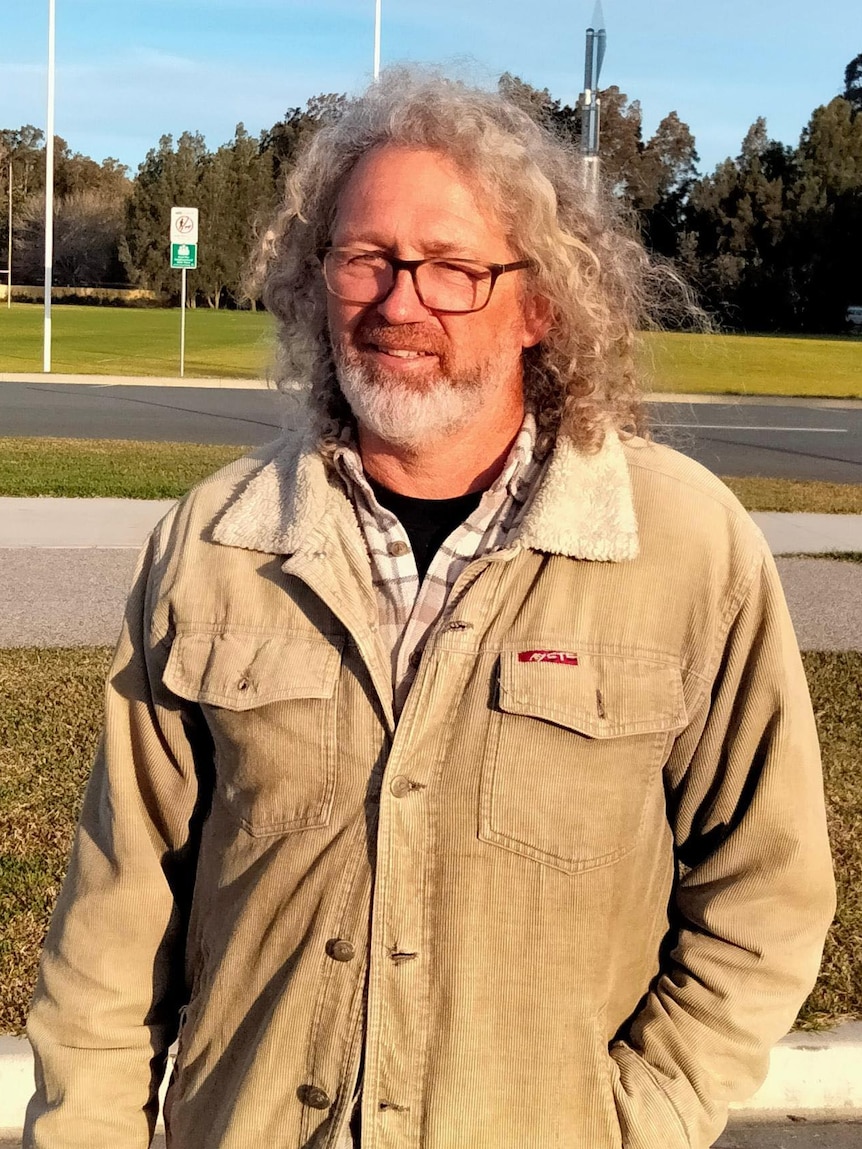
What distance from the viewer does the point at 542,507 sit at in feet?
5.65

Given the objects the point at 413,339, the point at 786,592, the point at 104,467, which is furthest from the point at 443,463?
the point at 104,467

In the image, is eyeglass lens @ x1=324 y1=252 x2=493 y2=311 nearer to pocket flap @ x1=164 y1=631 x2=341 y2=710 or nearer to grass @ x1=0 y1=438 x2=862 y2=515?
pocket flap @ x1=164 y1=631 x2=341 y2=710

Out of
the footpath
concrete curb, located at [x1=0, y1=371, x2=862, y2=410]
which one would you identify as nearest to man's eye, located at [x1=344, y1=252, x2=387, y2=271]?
the footpath

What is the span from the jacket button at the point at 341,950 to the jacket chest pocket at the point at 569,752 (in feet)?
0.69

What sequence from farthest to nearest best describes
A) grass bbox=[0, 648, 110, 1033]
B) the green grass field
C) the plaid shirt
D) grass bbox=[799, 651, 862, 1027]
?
the green grass field < grass bbox=[0, 648, 110, 1033] < grass bbox=[799, 651, 862, 1027] < the plaid shirt

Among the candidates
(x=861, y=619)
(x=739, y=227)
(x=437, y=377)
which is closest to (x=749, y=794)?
(x=437, y=377)

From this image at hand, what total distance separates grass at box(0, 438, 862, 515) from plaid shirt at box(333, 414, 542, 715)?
8329 mm

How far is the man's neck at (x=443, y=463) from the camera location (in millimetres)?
1858

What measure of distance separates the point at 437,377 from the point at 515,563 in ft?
0.98

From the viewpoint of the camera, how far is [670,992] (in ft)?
5.66

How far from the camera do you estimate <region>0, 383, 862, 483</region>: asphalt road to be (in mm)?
14359

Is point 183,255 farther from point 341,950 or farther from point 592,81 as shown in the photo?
point 341,950

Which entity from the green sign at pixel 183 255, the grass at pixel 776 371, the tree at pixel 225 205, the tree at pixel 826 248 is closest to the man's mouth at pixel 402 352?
the grass at pixel 776 371

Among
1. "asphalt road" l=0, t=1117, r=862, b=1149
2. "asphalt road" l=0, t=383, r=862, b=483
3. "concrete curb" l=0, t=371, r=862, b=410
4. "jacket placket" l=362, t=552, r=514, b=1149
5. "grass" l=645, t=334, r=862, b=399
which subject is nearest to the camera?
"jacket placket" l=362, t=552, r=514, b=1149
